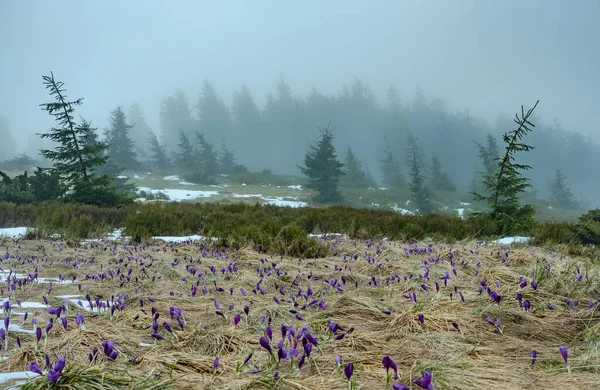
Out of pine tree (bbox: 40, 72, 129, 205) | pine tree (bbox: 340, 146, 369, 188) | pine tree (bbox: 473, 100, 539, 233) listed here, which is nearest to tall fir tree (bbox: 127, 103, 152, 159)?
pine tree (bbox: 340, 146, 369, 188)

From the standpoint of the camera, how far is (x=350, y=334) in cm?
211

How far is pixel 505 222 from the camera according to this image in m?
11.5

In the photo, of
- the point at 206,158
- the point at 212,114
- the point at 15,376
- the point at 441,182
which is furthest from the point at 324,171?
the point at 212,114

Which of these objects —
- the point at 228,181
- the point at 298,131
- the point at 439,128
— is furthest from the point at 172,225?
the point at 439,128

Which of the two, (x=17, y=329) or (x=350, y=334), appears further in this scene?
(x=17, y=329)

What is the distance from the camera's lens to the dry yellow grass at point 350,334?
5.12ft

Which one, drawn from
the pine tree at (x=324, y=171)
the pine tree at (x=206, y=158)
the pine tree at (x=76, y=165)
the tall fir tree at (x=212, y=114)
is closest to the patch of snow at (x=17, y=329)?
the pine tree at (x=76, y=165)

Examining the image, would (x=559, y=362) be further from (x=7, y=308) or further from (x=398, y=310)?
(x=7, y=308)

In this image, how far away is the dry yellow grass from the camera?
61.4 inches

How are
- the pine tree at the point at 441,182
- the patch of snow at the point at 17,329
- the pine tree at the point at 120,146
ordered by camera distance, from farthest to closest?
the pine tree at the point at 441,182 < the pine tree at the point at 120,146 < the patch of snow at the point at 17,329

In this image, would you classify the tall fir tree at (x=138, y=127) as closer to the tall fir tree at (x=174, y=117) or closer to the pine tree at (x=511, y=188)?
the tall fir tree at (x=174, y=117)

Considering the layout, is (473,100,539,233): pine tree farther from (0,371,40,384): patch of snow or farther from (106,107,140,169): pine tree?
(106,107,140,169): pine tree

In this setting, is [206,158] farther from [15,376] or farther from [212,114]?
[15,376]

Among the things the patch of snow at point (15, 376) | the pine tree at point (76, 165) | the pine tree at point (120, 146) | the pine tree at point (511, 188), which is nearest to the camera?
the patch of snow at point (15, 376)
